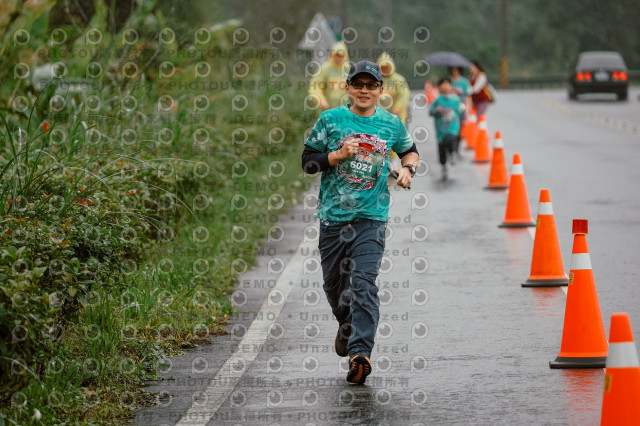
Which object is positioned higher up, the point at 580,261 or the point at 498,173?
the point at 498,173

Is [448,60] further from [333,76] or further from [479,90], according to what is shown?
[333,76]

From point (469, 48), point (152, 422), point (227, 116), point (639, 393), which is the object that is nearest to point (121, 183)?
point (152, 422)

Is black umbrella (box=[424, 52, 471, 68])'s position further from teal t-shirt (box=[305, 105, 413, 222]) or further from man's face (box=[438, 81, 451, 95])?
teal t-shirt (box=[305, 105, 413, 222])

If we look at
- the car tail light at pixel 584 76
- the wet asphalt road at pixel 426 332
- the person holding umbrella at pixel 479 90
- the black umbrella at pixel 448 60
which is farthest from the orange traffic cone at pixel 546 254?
the car tail light at pixel 584 76

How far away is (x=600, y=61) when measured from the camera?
150 feet

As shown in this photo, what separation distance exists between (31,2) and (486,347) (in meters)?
7.71

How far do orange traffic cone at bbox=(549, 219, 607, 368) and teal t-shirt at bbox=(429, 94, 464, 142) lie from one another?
11957 mm

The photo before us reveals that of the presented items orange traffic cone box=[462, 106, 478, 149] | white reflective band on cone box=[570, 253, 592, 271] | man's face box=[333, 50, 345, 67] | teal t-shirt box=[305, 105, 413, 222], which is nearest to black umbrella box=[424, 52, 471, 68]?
orange traffic cone box=[462, 106, 478, 149]

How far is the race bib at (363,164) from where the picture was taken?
23.8 feet

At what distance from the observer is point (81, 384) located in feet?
22.8

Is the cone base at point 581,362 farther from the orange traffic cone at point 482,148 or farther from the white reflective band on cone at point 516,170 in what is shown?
the orange traffic cone at point 482,148

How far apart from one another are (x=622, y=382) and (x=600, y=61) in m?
41.2

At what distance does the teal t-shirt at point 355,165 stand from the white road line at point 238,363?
41.7 inches

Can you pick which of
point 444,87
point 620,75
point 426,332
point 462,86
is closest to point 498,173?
point 444,87
